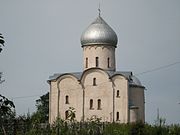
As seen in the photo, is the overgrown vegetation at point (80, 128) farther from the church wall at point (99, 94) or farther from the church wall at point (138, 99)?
the church wall at point (138, 99)

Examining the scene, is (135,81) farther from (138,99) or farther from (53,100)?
(53,100)

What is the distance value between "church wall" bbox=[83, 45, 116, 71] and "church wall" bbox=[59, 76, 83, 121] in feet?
6.49

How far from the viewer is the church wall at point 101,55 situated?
1575 inches

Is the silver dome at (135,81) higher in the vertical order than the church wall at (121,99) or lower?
higher

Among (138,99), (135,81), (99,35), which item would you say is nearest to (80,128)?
(138,99)

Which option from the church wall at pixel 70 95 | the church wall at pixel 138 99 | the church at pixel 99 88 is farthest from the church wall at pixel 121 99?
the church wall at pixel 70 95

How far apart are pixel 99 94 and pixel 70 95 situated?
8.20 feet

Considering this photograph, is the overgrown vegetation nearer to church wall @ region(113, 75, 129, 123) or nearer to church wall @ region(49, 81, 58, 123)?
church wall @ region(113, 75, 129, 123)

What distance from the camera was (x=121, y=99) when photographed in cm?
3841

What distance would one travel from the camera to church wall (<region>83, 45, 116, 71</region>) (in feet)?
131

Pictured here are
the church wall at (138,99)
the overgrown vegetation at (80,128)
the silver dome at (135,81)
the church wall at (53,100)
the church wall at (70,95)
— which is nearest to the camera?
the overgrown vegetation at (80,128)

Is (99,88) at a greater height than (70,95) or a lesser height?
greater

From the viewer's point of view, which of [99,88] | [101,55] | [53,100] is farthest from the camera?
[101,55]

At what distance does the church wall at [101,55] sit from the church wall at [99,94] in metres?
1.01
